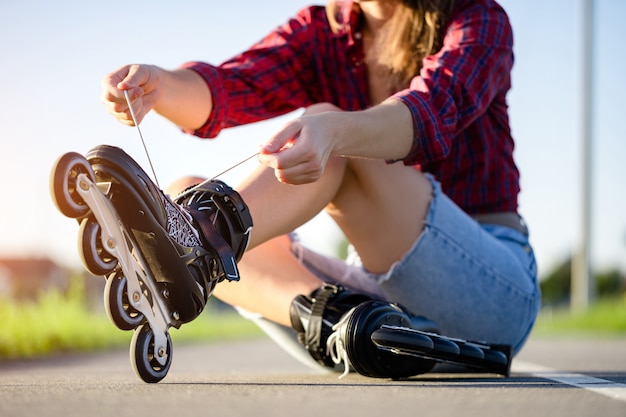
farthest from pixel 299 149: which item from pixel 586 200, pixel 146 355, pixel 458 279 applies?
pixel 586 200

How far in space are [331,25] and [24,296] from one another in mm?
4588

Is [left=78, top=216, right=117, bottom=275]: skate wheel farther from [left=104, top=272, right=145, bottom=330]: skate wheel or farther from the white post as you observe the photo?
the white post

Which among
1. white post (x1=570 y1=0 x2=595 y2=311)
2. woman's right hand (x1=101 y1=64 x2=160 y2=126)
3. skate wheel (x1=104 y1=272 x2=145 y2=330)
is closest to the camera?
skate wheel (x1=104 y1=272 x2=145 y2=330)

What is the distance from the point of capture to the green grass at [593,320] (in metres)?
10.0

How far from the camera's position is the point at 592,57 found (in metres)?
12.4

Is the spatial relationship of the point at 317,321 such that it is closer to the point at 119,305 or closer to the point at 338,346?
the point at 338,346

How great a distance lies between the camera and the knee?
7.29ft

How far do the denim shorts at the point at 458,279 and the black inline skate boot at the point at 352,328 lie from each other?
0.61ft

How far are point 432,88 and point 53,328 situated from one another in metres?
4.47

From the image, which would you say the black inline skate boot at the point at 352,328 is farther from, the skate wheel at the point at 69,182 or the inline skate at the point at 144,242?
the skate wheel at the point at 69,182

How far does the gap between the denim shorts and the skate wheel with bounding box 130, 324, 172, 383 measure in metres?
0.75

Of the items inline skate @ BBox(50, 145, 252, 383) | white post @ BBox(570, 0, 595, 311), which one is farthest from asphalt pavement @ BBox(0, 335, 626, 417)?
white post @ BBox(570, 0, 595, 311)

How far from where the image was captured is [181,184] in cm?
224

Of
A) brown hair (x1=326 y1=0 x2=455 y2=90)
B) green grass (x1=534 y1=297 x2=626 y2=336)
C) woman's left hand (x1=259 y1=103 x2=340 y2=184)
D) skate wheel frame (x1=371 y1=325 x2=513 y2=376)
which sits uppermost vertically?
brown hair (x1=326 y1=0 x2=455 y2=90)
